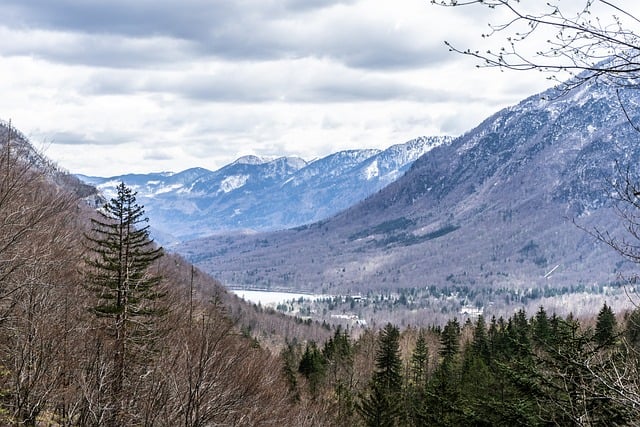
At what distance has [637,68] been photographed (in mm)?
4965

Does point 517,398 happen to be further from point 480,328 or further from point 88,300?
point 480,328

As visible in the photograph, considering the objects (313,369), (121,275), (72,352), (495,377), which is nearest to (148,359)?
(121,275)

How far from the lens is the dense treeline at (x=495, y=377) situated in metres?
7.66

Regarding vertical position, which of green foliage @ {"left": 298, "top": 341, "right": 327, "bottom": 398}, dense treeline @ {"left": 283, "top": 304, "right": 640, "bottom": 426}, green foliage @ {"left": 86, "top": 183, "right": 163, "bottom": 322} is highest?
green foliage @ {"left": 86, "top": 183, "right": 163, "bottom": 322}

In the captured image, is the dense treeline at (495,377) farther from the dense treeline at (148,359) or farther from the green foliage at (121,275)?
the green foliage at (121,275)

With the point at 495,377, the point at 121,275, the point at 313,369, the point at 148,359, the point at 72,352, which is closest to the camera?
the point at 72,352

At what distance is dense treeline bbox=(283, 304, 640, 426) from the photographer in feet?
25.1

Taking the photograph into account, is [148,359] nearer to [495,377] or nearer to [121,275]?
[121,275]

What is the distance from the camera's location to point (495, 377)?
30.3 m

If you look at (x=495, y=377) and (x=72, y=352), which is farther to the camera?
(x=495, y=377)

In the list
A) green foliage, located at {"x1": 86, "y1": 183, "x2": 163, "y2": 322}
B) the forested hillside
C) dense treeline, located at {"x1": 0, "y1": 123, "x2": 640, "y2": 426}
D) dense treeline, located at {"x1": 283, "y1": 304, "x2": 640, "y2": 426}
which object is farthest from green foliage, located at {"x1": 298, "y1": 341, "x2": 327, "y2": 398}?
green foliage, located at {"x1": 86, "y1": 183, "x2": 163, "y2": 322}

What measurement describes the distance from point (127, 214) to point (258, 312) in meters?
153

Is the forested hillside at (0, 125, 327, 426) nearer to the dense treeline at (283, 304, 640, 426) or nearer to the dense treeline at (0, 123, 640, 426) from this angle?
the dense treeline at (0, 123, 640, 426)

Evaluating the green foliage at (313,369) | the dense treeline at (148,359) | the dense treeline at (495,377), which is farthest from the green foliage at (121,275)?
the green foliage at (313,369)
